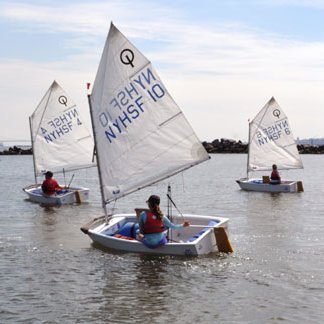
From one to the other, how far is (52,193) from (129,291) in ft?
64.9

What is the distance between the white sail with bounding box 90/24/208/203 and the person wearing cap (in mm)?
1945

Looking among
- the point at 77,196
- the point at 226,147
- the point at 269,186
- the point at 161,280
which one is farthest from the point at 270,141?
the point at 226,147

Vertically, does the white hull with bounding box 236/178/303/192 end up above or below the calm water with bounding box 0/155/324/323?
above

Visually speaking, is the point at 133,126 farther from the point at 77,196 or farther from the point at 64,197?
the point at 77,196

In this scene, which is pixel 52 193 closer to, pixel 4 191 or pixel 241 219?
pixel 241 219

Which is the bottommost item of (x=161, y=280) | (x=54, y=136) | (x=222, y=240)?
(x=161, y=280)

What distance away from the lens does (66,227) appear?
26688 millimetres

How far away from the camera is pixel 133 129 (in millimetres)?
20031

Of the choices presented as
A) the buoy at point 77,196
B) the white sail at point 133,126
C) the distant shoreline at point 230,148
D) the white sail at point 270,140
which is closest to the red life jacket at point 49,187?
the buoy at point 77,196

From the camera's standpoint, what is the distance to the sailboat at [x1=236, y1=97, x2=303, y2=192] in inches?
1826

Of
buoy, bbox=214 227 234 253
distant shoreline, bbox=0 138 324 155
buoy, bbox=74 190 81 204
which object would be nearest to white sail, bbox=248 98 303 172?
buoy, bbox=74 190 81 204

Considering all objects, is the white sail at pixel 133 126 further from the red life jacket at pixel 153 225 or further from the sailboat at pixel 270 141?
the sailboat at pixel 270 141

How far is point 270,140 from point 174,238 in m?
27.8

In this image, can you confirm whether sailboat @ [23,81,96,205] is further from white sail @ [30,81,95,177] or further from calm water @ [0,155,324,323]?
calm water @ [0,155,324,323]
